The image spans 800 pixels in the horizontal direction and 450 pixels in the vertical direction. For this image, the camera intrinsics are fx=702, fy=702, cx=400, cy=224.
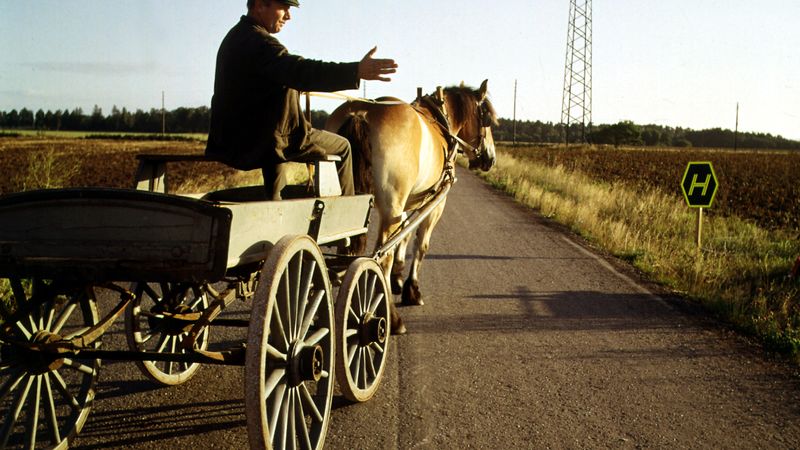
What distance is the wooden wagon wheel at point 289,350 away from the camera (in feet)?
8.79

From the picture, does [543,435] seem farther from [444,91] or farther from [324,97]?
[444,91]

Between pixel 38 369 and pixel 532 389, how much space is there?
2826mm

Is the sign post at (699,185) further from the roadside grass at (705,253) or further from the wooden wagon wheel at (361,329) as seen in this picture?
the wooden wagon wheel at (361,329)

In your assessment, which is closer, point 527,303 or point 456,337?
point 456,337

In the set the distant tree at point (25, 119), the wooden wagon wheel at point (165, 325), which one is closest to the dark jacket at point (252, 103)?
the wooden wagon wheel at point (165, 325)

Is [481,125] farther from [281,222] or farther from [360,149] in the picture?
[281,222]

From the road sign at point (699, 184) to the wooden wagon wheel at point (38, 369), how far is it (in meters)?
8.85

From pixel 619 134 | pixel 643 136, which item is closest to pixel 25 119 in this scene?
pixel 619 134

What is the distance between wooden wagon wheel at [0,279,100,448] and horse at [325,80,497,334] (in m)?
2.12

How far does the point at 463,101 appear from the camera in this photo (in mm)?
7746

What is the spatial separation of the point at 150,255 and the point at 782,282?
7156 millimetres

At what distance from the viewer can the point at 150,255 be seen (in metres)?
2.78

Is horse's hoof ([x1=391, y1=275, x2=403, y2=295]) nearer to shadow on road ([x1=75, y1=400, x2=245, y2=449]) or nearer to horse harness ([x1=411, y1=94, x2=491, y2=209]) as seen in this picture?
horse harness ([x1=411, y1=94, x2=491, y2=209])

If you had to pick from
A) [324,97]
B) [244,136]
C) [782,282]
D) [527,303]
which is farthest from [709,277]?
[244,136]
